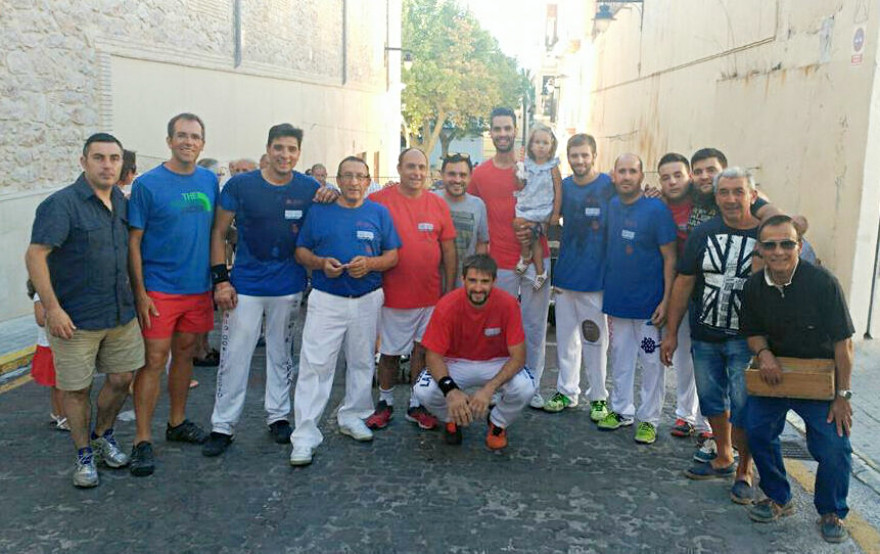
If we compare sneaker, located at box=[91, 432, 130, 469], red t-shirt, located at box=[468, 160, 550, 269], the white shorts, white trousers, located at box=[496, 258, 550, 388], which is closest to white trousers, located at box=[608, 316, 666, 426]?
white trousers, located at box=[496, 258, 550, 388]

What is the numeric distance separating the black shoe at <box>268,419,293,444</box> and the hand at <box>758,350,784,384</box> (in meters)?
3.07

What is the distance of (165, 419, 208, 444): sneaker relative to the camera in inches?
210

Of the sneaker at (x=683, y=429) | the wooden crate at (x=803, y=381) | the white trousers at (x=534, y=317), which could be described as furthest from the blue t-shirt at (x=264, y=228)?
the wooden crate at (x=803, y=381)

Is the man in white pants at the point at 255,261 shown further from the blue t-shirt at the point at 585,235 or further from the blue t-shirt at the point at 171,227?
the blue t-shirt at the point at 585,235

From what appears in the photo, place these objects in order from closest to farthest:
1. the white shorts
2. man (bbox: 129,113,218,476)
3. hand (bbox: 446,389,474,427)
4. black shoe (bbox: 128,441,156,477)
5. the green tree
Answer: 1. black shoe (bbox: 128,441,156,477)
2. man (bbox: 129,113,218,476)
3. hand (bbox: 446,389,474,427)
4. the white shorts
5. the green tree

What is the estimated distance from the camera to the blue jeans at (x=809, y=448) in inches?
160

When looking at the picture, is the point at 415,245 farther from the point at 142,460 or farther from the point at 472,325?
the point at 142,460

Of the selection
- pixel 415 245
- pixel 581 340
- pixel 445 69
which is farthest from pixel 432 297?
pixel 445 69

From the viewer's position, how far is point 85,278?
4.49m

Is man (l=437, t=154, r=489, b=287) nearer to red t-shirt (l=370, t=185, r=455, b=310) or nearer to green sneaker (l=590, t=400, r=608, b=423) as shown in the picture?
red t-shirt (l=370, t=185, r=455, b=310)

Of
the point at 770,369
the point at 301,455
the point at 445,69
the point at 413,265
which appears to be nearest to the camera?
the point at 770,369

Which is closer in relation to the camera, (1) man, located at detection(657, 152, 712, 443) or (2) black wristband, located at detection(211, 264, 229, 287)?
(2) black wristband, located at detection(211, 264, 229, 287)

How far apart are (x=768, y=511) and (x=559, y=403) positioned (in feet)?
6.91

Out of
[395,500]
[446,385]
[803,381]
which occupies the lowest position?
[395,500]
